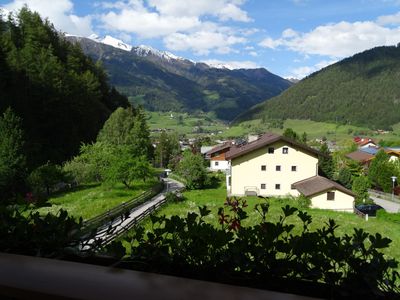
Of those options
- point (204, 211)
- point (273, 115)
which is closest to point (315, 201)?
point (204, 211)

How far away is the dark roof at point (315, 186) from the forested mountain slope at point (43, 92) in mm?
24215

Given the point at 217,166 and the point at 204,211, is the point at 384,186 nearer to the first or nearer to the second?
the point at 217,166

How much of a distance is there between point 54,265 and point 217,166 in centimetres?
6195

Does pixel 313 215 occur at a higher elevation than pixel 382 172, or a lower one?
higher

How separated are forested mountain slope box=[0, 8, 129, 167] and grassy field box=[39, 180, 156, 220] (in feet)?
28.8

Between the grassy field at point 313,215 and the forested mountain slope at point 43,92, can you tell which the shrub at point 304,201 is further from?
the forested mountain slope at point 43,92

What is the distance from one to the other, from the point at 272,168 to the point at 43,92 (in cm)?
2800

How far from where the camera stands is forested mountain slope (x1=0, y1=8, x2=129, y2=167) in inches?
1631

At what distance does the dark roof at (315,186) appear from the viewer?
2886cm

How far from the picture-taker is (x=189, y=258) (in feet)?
6.15

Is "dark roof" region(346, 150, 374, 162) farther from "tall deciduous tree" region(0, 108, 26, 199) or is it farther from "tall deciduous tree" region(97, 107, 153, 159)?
"tall deciduous tree" region(0, 108, 26, 199)

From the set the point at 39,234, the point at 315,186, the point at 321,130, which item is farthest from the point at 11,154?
the point at 321,130

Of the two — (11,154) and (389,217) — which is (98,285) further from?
(389,217)

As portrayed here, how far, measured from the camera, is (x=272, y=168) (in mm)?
33844
